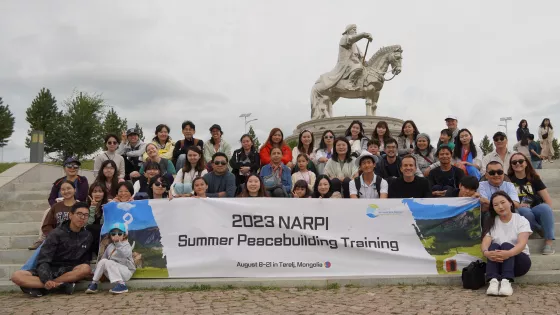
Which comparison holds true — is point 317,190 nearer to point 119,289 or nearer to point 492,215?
point 492,215

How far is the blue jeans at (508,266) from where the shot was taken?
559 cm

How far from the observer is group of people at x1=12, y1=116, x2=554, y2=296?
5.98m

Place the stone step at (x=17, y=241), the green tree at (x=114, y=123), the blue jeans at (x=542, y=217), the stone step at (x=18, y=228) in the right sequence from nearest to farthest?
the blue jeans at (x=542, y=217) < the stone step at (x=17, y=241) < the stone step at (x=18, y=228) < the green tree at (x=114, y=123)

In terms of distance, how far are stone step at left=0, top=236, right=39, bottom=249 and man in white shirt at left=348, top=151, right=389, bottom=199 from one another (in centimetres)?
542

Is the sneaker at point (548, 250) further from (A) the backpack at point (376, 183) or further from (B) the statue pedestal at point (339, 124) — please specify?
(B) the statue pedestal at point (339, 124)

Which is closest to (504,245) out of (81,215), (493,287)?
(493,287)

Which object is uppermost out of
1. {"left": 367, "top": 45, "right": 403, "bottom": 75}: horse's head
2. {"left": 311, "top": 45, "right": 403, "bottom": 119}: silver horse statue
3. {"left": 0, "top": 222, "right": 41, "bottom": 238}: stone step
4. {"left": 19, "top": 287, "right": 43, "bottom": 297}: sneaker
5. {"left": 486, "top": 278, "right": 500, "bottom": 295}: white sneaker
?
{"left": 367, "top": 45, "right": 403, "bottom": 75}: horse's head

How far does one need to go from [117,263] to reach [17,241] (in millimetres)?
2746

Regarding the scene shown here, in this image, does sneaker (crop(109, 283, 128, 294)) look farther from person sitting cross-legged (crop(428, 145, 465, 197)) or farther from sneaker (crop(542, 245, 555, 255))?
sneaker (crop(542, 245, 555, 255))

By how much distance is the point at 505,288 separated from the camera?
539 centimetres

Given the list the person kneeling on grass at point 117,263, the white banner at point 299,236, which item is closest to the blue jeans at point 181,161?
the white banner at point 299,236

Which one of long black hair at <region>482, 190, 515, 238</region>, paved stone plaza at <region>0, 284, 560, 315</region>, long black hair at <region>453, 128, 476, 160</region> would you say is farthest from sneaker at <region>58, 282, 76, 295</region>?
long black hair at <region>453, 128, 476, 160</region>

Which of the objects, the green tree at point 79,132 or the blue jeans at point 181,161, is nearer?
the blue jeans at point 181,161

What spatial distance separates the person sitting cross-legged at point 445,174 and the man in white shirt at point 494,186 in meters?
0.89
